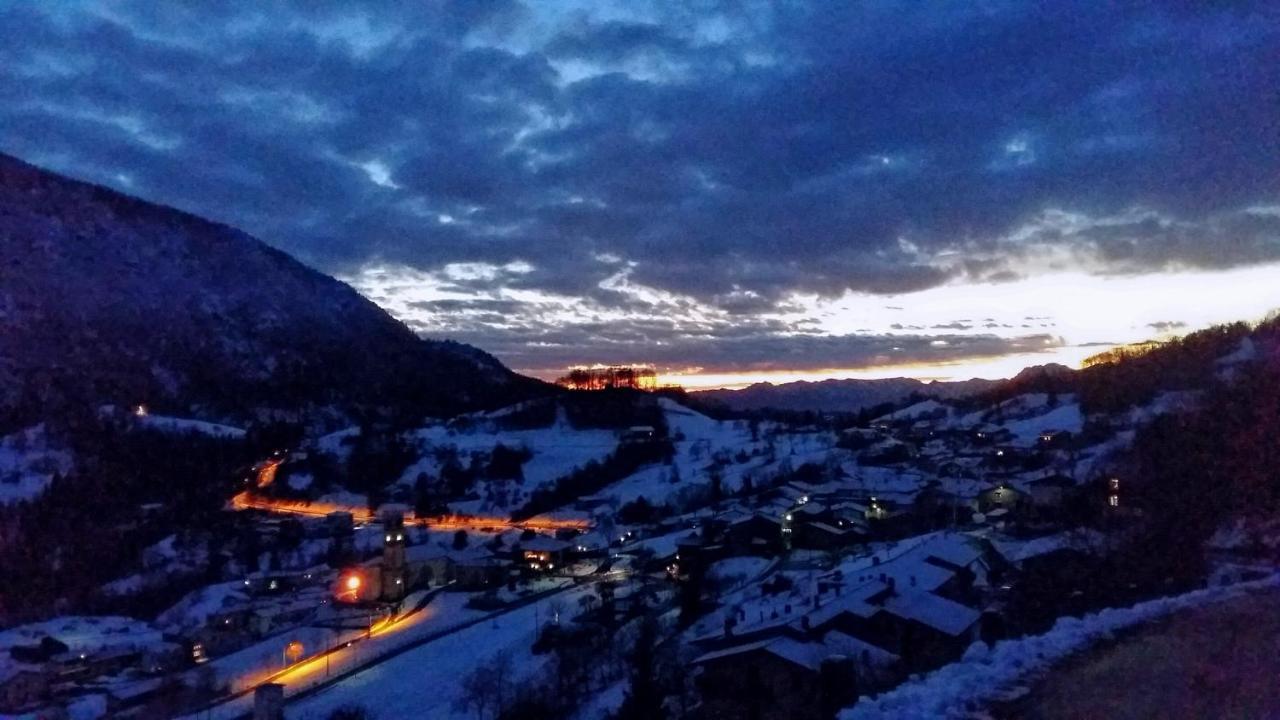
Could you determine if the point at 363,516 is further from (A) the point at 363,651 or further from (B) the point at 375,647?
(A) the point at 363,651

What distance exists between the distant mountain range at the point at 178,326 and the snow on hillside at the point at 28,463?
5173 millimetres

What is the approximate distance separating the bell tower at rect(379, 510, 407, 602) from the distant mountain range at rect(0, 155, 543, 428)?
49.4 m

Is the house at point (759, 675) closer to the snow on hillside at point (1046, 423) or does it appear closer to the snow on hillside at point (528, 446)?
the snow on hillside at point (528, 446)

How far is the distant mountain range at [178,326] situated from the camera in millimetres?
95062

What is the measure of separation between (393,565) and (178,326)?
92.6m

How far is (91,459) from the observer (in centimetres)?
6750

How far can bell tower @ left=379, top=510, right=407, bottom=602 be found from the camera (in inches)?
1355

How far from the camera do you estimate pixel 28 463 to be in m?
65.1

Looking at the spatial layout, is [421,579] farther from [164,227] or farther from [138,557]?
[164,227]

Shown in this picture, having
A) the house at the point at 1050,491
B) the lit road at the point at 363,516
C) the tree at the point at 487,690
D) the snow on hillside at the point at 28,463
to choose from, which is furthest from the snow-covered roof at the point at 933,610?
the snow on hillside at the point at 28,463

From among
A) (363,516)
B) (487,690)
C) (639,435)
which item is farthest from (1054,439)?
(487,690)

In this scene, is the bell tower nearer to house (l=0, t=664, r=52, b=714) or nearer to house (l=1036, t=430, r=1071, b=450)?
house (l=0, t=664, r=52, b=714)

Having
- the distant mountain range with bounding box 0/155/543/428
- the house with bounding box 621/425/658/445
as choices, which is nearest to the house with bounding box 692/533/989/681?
the house with bounding box 621/425/658/445

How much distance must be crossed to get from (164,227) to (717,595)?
135 metres
